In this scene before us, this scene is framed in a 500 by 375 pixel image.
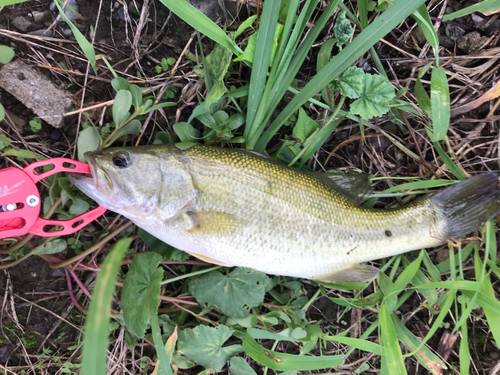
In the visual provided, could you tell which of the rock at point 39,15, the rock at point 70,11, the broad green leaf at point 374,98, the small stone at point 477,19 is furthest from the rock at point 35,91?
the small stone at point 477,19

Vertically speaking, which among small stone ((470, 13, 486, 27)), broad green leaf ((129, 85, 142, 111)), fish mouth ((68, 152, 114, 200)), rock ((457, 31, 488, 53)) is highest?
small stone ((470, 13, 486, 27))

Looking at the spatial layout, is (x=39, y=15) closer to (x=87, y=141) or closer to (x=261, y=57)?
(x=87, y=141)

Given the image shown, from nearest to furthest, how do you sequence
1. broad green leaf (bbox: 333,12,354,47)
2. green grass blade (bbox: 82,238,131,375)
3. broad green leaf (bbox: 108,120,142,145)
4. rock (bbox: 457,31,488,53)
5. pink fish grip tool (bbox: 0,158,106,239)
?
green grass blade (bbox: 82,238,131,375) < pink fish grip tool (bbox: 0,158,106,239) < broad green leaf (bbox: 333,12,354,47) < broad green leaf (bbox: 108,120,142,145) < rock (bbox: 457,31,488,53)

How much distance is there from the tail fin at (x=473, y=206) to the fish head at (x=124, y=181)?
2439mm

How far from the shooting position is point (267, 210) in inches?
96.0

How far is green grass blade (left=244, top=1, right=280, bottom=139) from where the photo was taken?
212cm

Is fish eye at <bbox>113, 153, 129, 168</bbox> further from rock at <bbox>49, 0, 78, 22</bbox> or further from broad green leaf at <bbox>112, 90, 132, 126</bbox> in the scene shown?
rock at <bbox>49, 0, 78, 22</bbox>

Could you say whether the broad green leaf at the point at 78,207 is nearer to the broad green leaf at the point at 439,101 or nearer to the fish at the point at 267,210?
the fish at the point at 267,210

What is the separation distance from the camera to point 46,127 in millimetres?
2625

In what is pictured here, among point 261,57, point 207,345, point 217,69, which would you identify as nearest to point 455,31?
point 261,57

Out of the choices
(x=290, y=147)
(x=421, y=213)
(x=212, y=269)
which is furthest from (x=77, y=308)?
(x=421, y=213)

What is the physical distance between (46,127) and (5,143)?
0.34m

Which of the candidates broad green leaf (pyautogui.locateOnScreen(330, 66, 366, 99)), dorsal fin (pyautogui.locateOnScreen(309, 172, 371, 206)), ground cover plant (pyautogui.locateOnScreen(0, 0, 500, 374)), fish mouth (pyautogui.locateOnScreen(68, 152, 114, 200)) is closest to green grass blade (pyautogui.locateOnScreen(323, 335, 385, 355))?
ground cover plant (pyautogui.locateOnScreen(0, 0, 500, 374))

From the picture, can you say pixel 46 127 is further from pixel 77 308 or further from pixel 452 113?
pixel 452 113
